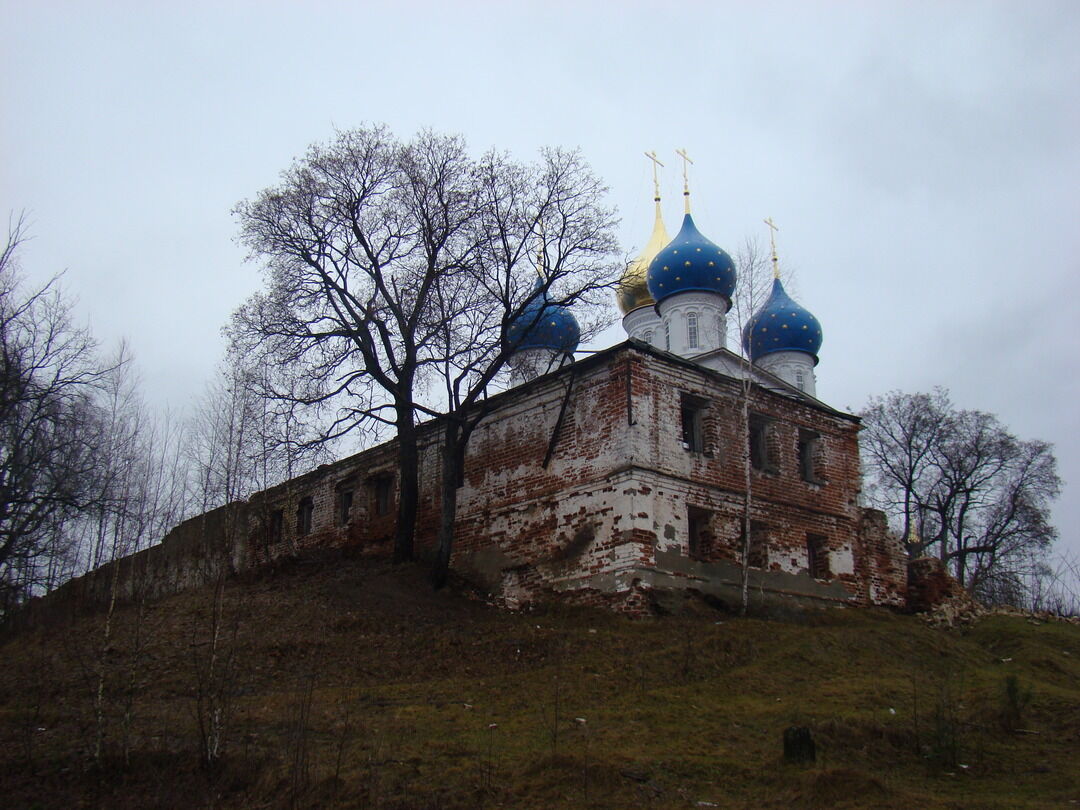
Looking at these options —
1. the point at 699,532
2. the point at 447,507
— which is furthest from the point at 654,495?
the point at 447,507

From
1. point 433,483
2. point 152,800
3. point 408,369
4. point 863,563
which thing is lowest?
point 152,800

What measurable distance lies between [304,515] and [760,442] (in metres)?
12.1

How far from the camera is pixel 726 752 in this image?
35.3 feet

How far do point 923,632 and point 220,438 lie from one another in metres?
13.3

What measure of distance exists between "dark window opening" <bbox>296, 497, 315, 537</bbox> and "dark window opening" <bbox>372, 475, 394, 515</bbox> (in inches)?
106

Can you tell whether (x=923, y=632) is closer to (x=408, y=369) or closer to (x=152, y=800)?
(x=408, y=369)

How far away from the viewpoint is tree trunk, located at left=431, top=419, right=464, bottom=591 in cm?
1947

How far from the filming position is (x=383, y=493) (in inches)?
950

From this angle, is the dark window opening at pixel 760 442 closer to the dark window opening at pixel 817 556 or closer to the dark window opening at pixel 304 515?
the dark window opening at pixel 817 556

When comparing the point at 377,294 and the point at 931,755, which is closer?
the point at 931,755

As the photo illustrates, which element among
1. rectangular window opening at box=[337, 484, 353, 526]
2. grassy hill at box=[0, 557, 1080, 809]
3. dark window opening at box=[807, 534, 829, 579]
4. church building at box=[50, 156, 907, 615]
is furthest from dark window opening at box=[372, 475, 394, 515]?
dark window opening at box=[807, 534, 829, 579]

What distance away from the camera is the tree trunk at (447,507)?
63.9ft

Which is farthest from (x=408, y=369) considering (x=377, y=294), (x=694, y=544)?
(x=694, y=544)

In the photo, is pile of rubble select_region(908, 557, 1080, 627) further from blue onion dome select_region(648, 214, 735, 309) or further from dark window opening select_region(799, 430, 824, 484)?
blue onion dome select_region(648, 214, 735, 309)
